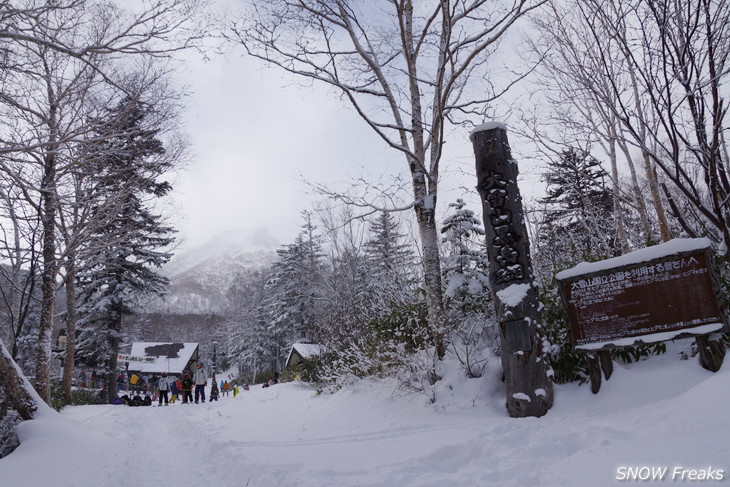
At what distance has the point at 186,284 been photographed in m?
147

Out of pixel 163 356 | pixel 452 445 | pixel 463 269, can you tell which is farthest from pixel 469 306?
pixel 163 356

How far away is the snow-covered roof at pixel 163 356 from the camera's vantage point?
4275cm

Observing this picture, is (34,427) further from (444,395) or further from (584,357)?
(584,357)

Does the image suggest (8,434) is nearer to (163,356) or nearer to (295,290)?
(295,290)

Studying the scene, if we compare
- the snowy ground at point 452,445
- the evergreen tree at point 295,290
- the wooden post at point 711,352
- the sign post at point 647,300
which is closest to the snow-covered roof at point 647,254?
the sign post at point 647,300

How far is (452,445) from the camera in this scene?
3.97 metres

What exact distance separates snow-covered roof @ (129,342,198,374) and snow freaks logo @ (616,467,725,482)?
4678 cm

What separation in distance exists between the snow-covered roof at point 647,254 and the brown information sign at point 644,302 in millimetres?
40

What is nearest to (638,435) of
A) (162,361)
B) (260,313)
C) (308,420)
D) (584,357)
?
(584,357)

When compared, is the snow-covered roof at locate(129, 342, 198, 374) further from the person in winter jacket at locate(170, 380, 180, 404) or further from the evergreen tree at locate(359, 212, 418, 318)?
the evergreen tree at locate(359, 212, 418, 318)

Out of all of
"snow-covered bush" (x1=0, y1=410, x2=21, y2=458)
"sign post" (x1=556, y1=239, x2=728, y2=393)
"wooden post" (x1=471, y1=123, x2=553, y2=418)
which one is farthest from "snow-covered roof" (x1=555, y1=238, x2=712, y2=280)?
"snow-covered bush" (x1=0, y1=410, x2=21, y2=458)

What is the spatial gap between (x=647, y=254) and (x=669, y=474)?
8.65 ft

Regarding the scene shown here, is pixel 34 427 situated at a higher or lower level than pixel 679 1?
lower

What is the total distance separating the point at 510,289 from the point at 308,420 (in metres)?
4.54
